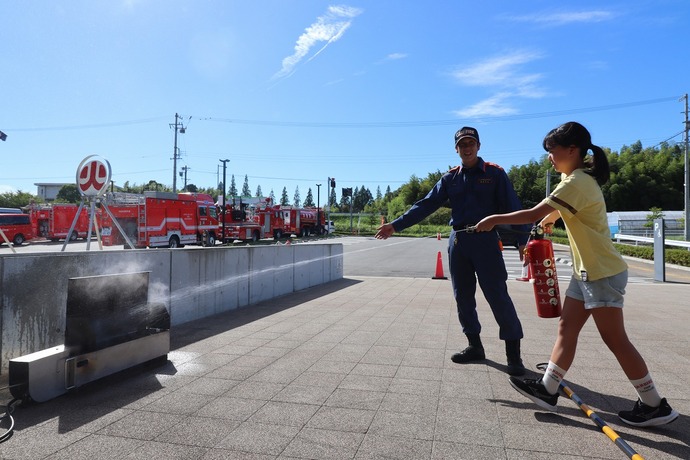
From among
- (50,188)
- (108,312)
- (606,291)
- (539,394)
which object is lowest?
(539,394)

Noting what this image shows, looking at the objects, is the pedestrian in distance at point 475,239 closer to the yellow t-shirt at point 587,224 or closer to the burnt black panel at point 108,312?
the yellow t-shirt at point 587,224

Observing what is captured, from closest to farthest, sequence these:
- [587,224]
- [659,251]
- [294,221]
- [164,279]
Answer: [587,224], [164,279], [659,251], [294,221]

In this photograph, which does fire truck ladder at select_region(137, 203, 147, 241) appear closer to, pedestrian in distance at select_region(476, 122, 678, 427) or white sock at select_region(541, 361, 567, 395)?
pedestrian in distance at select_region(476, 122, 678, 427)

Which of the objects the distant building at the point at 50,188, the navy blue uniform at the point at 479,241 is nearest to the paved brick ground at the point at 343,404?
the navy blue uniform at the point at 479,241

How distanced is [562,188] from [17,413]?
365cm

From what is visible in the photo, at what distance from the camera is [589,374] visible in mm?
3777

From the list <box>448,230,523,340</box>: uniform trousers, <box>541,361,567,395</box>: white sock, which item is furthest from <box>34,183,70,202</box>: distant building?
<box>541,361,567,395</box>: white sock

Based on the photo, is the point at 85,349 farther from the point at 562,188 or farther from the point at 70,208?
the point at 70,208

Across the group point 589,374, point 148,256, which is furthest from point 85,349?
point 589,374

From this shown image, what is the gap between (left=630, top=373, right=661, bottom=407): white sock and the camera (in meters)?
2.67

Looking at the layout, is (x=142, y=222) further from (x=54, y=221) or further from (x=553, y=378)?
(x=553, y=378)

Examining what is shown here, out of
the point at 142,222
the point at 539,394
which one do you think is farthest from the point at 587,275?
the point at 142,222

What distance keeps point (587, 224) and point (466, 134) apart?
1.41 m

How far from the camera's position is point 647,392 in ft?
8.78
